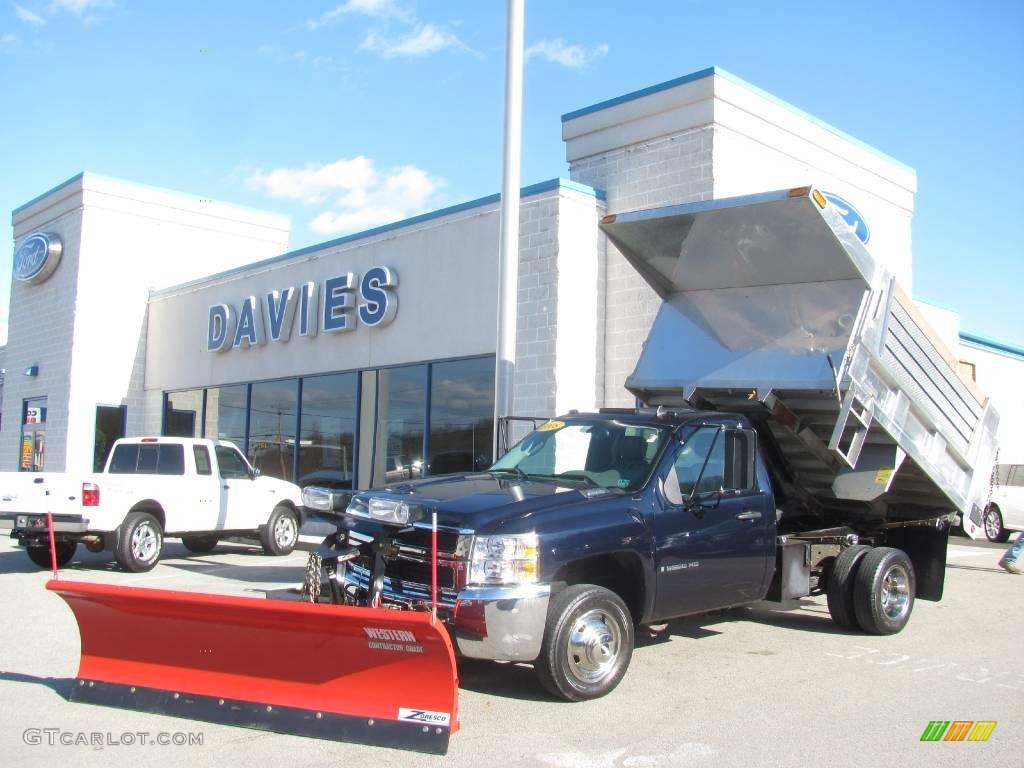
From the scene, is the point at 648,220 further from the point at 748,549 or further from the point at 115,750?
the point at 115,750

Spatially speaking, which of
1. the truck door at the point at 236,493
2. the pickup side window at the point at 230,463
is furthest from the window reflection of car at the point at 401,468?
the pickup side window at the point at 230,463

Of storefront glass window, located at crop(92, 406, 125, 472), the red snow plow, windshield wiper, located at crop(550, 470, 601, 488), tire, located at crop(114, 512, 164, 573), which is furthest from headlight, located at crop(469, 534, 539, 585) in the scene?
storefront glass window, located at crop(92, 406, 125, 472)

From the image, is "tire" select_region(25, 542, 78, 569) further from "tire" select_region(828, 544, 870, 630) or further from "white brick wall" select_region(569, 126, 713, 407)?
"tire" select_region(828, 544, 870, 630)

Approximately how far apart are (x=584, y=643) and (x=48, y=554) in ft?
31.6

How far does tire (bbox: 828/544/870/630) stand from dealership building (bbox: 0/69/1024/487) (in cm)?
251

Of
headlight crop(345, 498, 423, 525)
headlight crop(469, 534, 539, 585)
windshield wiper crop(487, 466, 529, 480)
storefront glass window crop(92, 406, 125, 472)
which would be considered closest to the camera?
headlight crop(469, 534, 539, 585)

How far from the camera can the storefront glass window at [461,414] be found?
15750 mm

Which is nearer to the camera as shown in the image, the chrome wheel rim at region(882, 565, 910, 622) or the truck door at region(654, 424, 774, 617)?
the truck door at region(654, 424, 774, 617)

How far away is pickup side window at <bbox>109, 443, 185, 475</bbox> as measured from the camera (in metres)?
14.0

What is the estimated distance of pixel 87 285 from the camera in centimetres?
2464

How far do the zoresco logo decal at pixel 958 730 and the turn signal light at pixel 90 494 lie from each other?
406 inches

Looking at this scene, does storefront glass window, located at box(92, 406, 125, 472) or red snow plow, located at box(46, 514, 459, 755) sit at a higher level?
storefront glass window, located at box(92, 406, 125, 472)

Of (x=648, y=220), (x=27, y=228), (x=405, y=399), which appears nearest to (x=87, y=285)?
(x=27, y=228)

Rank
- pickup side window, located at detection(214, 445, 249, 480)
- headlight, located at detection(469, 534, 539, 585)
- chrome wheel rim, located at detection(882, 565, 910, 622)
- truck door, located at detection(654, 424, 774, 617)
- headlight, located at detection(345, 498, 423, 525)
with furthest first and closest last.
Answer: pickup side window, located at detection(214, 445, 249, 480) < chrome wheel rim, located at detection(882, 565, 910, 622) < truck door, located at detection(654, 424, 774, 617) < headlight, located at detection(345, 498, 423, 525) < headlight, located at detection(469, 534, 539, 585)
